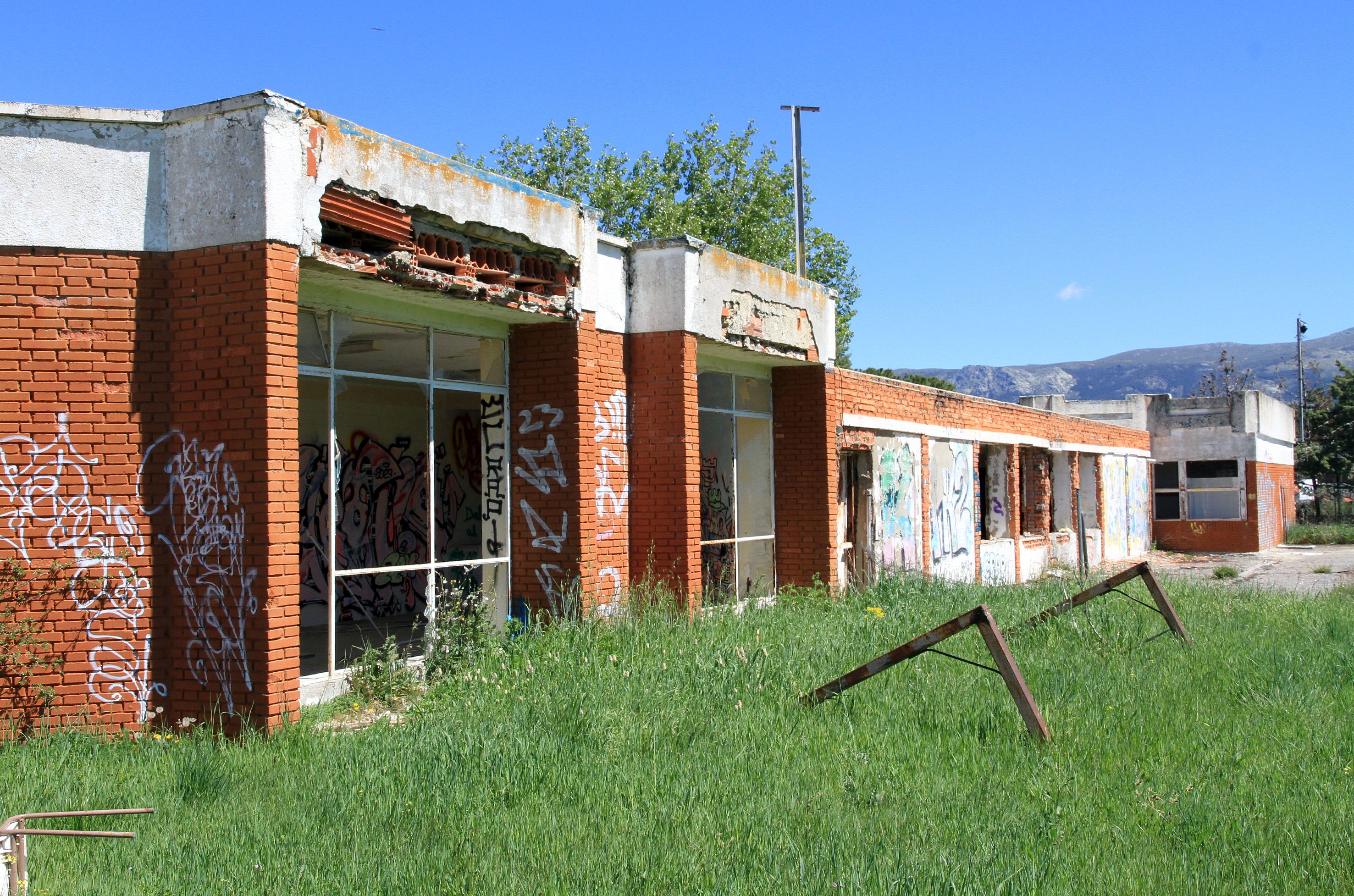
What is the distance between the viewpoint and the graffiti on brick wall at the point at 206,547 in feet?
22.1

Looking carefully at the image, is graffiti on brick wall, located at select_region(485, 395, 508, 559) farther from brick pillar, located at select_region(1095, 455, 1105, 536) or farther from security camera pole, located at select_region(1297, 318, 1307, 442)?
security camera pole, located at select_region(1297, 318, 1307, 442)

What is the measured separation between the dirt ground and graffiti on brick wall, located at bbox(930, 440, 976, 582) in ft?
14.0

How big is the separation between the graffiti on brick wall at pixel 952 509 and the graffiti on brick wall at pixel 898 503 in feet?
2.21

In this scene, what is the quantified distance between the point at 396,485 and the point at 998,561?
11.4 metres

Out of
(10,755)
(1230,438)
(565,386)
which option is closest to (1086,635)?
(565,386)

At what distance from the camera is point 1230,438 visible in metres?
30.2

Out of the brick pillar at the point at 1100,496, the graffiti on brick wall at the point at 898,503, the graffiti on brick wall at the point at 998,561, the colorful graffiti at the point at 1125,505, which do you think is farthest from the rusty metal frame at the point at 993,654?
the colorful graffiti at the point at 1125,505

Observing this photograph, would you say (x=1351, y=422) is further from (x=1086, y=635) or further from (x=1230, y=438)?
(x=1086, y=635)

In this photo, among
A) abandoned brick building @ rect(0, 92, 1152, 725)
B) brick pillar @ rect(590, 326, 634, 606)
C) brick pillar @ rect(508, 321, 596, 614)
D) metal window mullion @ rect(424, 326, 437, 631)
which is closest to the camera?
abandoned brick building @ rect(0, 92, 1152, 725)

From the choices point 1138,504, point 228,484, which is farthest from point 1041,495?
point 228,484

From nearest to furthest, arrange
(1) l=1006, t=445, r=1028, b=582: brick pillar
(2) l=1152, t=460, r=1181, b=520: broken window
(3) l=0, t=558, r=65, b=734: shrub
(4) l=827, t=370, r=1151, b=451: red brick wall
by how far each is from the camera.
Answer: (3) l=0, t=558, r=65, b=734: shrub < (4) l=827, t=370, r=1151, b=451: red brick wall < (1) l=1006, t=445, r=1028, b=582: brick pillar < (2) l=1152, t=460, r=1181, b=520: broken window

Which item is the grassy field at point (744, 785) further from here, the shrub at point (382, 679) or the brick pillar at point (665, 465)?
the brick pillar at point (665, 465)

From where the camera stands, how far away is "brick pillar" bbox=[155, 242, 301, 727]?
22.0 feet

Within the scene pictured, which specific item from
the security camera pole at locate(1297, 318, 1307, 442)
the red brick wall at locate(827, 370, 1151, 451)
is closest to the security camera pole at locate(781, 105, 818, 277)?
the red brick wall at locate(827, 370, 1151, 451)
